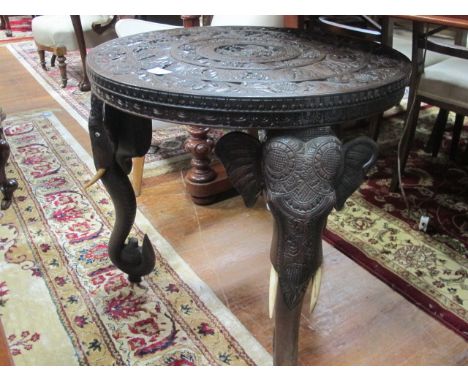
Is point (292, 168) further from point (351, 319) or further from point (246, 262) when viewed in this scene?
point (246, 262)

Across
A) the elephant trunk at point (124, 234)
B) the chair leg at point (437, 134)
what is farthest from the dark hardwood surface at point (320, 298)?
the chair leg at point (437, 134)

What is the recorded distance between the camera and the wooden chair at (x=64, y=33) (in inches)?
121

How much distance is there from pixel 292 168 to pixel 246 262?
2.46 feet

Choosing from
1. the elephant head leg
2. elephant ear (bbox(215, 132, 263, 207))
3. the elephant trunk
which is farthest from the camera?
the elephant trunk

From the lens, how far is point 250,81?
0.75 metres

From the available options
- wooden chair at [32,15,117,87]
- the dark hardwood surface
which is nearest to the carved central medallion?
the dark hardwood surface

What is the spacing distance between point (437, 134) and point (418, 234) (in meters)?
0.70

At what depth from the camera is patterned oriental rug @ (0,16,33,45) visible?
4.80 metres

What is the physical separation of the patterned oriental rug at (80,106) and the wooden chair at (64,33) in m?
0.21

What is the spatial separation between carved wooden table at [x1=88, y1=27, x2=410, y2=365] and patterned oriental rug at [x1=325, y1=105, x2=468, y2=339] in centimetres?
59

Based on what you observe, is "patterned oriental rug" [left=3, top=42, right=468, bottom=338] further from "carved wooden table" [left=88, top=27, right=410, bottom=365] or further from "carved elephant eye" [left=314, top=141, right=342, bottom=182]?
"carved elephant eye" [left=314, top=141, right=342, bottom=182]

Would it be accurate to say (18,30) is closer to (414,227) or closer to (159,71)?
(414,227)

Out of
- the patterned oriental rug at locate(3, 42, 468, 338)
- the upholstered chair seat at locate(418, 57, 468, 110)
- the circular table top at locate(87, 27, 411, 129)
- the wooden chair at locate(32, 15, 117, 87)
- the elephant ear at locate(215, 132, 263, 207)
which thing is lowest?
the patterned oriental rug at locate(3, 42, 468, 338)

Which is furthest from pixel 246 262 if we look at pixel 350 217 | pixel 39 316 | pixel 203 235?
pixel 39 316
